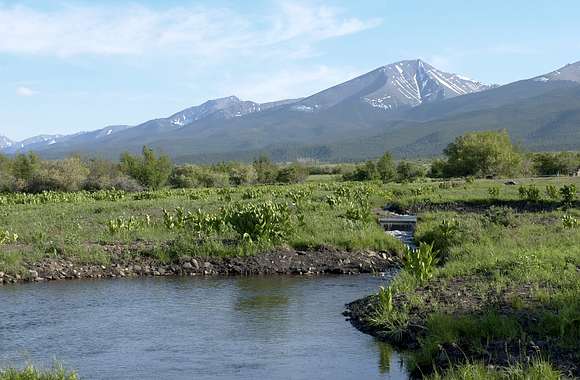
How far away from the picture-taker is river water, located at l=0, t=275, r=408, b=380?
15.8m

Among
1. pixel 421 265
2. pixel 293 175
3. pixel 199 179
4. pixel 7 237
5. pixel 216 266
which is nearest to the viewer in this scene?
pixel 421 265

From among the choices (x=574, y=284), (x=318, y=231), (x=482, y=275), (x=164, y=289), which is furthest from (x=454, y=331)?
(x=318, y=231)

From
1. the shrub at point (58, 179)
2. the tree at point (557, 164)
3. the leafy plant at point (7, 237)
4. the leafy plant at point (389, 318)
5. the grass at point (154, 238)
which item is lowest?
the tree at point (557, 164)

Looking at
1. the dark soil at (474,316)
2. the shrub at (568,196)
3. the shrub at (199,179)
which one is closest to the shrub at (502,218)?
the shrub at (568,196)

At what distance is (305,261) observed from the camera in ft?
97.6

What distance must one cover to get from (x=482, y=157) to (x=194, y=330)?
281 feet

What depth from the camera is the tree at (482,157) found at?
9688 cm

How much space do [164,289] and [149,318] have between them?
15.4ft

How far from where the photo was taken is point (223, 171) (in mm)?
120750

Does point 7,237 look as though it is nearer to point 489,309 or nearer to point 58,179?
point 489,309

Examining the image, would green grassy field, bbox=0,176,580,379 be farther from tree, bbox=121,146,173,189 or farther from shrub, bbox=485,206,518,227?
tree, bbox=121,146,173,189

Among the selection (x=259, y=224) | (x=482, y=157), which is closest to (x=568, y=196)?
(x=259, y=224)

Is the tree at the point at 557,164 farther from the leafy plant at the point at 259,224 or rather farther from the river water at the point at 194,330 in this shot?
the river water at the point at 194,330

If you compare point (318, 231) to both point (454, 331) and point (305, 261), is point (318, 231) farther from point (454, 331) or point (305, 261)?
point (454, 331)
